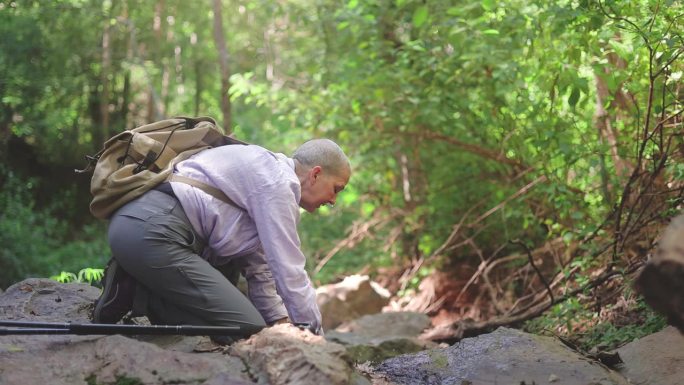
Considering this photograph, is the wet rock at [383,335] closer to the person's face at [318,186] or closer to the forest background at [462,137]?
the forest background at [462,137]

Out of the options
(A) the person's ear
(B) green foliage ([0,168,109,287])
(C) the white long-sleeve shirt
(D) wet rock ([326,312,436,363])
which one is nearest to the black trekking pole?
(C) the white long-sleeve shirt

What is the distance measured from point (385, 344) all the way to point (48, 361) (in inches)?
130

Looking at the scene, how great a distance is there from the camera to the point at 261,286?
3.78 m

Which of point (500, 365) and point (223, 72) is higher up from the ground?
point (223, 72)

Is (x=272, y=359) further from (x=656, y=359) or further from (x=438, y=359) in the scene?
(x=656, y=359)

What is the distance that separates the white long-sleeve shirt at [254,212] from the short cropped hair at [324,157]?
77 mm

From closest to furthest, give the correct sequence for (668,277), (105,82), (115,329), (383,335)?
1. (668,277)
2. (115,329)
3. (383,335)
4. (105,82)

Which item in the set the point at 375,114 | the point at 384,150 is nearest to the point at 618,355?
the point at 375,114

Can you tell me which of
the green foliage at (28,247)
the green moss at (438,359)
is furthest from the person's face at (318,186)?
the green foliage at (28,247)

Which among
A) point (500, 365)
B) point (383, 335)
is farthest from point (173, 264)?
point (383, 335)

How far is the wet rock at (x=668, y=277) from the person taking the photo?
2104 mm

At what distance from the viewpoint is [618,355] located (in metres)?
3.84

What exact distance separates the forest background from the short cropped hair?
108 cm

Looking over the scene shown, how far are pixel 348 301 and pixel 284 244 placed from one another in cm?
512
